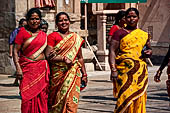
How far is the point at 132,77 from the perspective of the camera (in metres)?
8.17

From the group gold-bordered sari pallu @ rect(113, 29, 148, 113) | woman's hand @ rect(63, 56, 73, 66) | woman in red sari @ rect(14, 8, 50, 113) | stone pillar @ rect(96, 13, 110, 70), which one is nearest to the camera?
gold-bordered sari pallu @ rect(113, 29, 148, 113)

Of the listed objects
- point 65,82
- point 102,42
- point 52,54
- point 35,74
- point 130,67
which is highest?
point 52,54

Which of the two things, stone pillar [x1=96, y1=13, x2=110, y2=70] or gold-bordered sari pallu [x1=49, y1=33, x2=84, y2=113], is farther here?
stone pillar [x1=96, y1=13, x2=110, y2=70]

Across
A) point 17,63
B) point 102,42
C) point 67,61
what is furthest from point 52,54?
point 102,42

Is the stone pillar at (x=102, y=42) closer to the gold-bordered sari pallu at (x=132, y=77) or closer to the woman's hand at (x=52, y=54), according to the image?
the woman's hand at (x=52, y=54)

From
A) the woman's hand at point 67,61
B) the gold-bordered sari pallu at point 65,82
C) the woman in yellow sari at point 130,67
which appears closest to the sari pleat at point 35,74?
the gold-bordered sari pallu at point 65,82

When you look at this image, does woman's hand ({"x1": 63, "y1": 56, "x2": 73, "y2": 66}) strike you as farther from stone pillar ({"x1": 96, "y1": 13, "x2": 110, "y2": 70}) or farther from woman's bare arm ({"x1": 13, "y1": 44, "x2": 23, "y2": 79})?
stone pillar ({"x1": 96, "y1": 13, "x2": 110, "y2": 70})

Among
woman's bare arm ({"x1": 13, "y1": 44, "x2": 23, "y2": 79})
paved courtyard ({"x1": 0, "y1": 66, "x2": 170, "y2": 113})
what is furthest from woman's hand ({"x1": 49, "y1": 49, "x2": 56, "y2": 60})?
paved courtyard ({"x1": 0, "y1": 66, "x2": 170, "y2": 113})

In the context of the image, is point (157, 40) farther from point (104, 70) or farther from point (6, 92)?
point (6, 92)

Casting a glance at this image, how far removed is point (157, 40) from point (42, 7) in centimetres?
790

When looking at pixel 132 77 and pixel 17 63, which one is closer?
A: pixel 132 77

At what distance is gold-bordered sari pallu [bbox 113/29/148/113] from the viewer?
26.7ft

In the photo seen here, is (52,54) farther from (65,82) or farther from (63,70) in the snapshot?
(65,82)

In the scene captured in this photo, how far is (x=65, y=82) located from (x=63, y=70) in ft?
0.57
